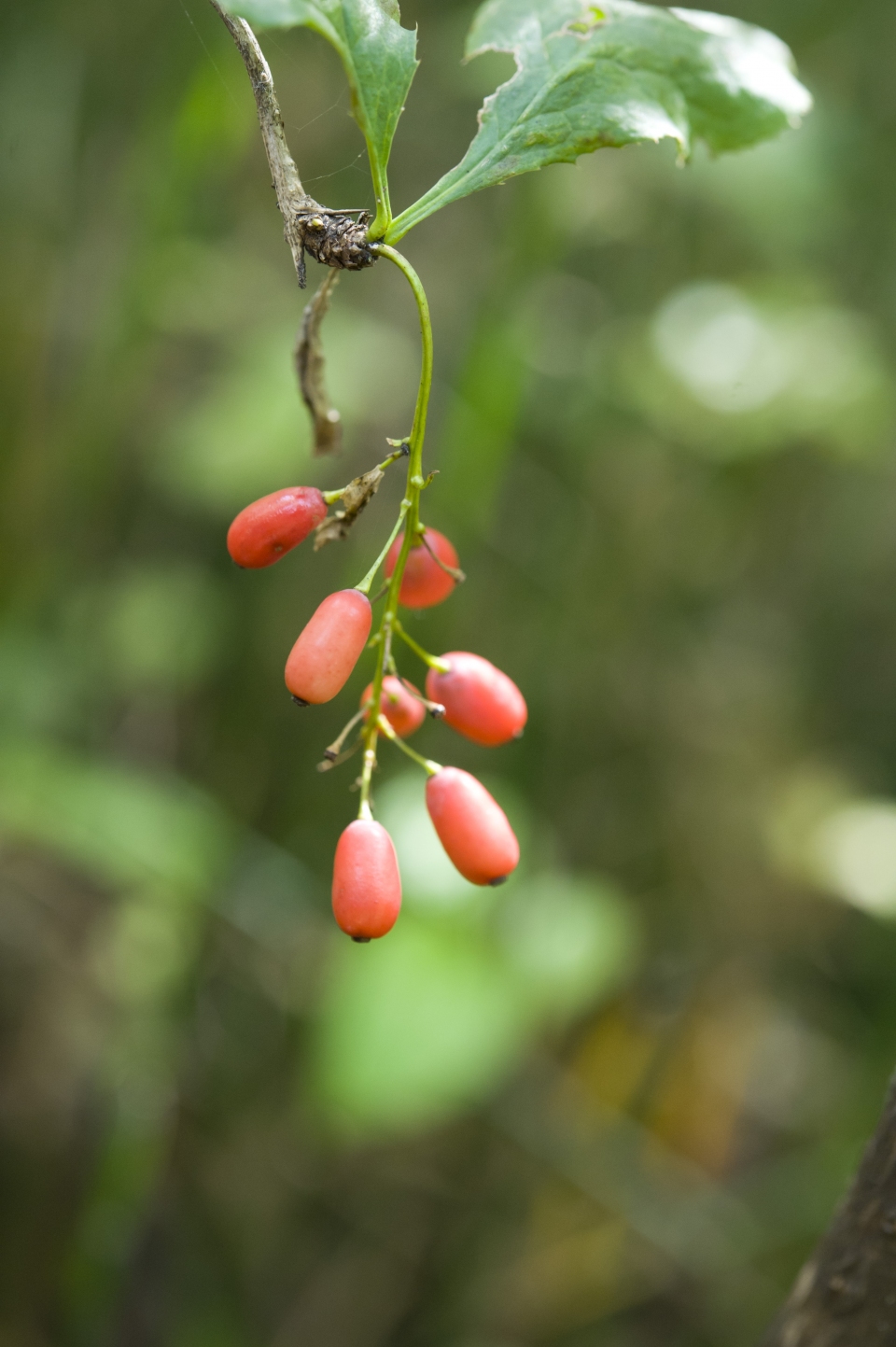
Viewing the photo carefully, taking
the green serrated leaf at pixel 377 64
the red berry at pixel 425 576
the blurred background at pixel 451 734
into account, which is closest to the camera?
the green serrated leaf at pixel 377 64

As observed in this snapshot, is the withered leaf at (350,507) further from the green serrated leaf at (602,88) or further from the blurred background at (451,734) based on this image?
the blurred background at (451,734)

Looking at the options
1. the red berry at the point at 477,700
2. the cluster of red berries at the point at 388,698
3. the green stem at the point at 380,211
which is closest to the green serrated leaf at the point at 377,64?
the green stem at the point at 380,211

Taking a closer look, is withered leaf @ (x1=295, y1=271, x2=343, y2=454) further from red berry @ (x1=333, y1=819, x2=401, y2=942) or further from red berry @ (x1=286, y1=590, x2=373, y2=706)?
red berry @ (x1=333, y1=819, x2=401, y2=942)

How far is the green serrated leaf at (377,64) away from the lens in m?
0.68

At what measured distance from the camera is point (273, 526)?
844mm

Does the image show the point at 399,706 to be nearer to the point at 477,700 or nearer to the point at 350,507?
the point at 477,700

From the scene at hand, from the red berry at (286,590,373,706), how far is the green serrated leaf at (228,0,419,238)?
28 centimetres

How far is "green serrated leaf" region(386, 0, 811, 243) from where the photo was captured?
756 mm

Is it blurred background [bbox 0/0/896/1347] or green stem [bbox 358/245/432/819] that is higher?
green stem [bbox 358/245/432/819]

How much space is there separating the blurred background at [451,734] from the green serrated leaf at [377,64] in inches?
53.7

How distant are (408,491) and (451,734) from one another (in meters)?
2.15

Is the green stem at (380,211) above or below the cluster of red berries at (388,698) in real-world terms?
above

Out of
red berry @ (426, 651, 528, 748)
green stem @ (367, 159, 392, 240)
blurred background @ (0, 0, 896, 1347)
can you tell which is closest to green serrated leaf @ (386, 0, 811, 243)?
green stem @ (367, 159, 392, 240)

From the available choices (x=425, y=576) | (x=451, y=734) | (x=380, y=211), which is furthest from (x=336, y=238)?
(x=451, y=734)
